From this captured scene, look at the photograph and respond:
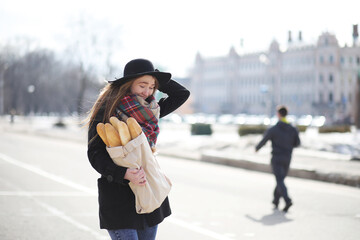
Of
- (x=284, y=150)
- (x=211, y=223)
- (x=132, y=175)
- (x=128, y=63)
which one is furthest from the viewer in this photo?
(x=284, y=150)

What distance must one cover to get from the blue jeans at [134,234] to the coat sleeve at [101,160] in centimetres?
31

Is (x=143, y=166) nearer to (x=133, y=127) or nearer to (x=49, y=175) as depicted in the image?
(x=133, y=127)

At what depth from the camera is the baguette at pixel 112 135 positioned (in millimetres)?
3344

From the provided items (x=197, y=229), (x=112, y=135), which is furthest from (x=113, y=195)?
(x=197, y=229)

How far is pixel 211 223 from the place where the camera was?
307 inches

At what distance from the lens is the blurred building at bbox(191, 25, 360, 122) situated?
103 m

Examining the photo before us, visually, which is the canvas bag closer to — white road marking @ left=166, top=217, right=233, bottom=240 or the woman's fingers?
the woman's fingers

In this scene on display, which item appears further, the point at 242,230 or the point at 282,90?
the point at 282,90

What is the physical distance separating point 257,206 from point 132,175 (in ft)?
21.4

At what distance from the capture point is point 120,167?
335cm

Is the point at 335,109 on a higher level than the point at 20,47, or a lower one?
lower

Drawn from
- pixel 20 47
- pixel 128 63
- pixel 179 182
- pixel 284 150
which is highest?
pixel 20 47

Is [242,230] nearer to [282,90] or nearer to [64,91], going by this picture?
[282,90]

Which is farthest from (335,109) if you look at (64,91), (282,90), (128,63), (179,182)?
(128,63)
